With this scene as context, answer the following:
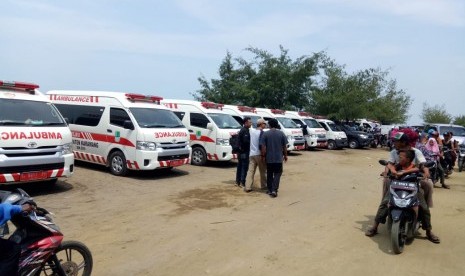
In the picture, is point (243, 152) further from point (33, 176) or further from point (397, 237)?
point (397, 237)

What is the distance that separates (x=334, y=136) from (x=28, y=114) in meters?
18.2

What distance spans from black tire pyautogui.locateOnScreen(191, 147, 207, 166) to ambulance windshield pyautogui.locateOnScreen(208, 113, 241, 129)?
40.5 inches

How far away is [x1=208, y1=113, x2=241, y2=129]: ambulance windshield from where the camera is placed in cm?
1377

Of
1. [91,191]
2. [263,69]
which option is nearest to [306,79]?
[263,69]

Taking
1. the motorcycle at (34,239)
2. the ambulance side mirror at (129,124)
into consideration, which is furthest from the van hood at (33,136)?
the motorcycle at (34,239)

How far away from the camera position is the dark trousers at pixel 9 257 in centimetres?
294

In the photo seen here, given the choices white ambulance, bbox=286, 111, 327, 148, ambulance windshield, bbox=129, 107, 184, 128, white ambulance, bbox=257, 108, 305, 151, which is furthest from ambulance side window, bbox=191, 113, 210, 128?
white ambulance, bbox=286, 111, 327, 148

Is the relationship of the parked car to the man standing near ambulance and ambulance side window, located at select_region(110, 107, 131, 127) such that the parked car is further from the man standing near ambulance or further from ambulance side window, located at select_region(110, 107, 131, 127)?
ambulance side window, located at select_region(110, 107, 131, 127)

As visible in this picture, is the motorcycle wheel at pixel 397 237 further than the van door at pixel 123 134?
No

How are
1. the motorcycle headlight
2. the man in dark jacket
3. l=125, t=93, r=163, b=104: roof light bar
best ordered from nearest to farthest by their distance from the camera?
the man in dark jacket
l=125, t=93, r=163, b=104: roof light bar
the motorcycle headlight

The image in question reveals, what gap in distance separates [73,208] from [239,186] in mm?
4037

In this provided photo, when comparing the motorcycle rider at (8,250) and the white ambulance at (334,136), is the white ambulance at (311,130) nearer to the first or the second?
the white ambulance at (334,136)

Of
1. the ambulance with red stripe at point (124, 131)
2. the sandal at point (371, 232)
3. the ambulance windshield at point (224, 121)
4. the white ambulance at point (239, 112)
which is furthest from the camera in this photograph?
A: the white ambulance at point (239, 112)

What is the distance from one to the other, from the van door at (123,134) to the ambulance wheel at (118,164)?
157mm
